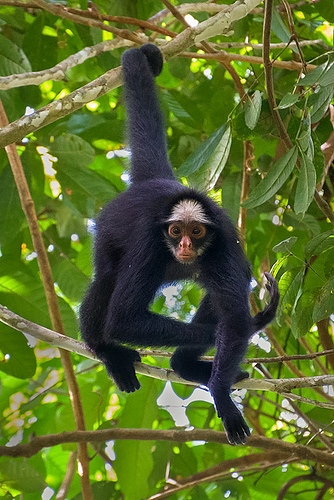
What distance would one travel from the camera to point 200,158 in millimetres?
3252

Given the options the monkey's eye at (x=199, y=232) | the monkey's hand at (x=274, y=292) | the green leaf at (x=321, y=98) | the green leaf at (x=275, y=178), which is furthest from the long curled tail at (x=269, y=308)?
the green leaf at (x=321, y=98)

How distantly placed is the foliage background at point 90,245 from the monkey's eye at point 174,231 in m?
0.29

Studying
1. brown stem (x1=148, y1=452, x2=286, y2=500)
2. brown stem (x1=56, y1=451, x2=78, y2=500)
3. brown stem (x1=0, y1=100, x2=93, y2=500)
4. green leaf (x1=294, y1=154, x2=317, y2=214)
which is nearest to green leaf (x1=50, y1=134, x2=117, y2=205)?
brown stem (x1=0, y1=100, x2=93, y2=500)

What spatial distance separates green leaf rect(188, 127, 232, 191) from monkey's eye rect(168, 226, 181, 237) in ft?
0.98

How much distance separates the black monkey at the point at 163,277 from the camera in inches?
128

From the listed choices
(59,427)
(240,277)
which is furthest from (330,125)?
(59,427)

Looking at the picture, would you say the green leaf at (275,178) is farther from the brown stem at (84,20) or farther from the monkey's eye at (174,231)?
the brown stem at (84,20)

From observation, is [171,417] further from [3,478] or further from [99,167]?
[99,167]

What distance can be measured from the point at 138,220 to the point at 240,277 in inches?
27.0

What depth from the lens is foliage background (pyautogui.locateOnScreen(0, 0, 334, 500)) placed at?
13.2 ft

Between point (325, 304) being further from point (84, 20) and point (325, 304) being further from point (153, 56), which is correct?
point (84, 20)

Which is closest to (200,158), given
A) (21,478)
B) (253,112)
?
(253,112)

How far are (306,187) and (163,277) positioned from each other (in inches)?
48.3

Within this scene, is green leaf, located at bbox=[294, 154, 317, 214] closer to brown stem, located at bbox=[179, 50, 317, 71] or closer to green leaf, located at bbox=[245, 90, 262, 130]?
green leaf, located at bbox=[245, 90, 262, 130]
